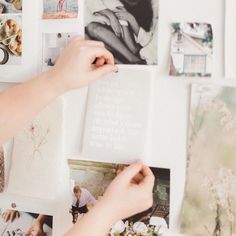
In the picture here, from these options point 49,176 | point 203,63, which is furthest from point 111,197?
point 203,63

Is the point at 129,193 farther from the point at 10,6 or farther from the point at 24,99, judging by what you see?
the point at 10,6

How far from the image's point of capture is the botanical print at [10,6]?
2.49 feet

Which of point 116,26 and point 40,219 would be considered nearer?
point 116,26

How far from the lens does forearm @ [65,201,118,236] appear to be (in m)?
0.64

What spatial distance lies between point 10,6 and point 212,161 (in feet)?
1.49

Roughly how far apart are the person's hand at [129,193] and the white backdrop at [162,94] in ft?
0.09

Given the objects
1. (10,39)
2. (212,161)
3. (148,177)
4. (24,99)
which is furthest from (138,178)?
(10,39)

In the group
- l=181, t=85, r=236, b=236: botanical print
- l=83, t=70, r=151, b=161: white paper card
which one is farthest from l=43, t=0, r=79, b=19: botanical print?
l=181, t=85, r=236, b=236: botanical print

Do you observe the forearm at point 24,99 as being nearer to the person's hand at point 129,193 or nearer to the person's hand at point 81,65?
the person's hand at point 81,65

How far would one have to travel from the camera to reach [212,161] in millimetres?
637

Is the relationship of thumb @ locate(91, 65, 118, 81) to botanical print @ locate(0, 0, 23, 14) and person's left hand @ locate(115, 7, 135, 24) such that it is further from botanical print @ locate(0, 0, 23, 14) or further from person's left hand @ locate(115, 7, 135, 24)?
botanical print @ locate(0, 0, 23, 14)

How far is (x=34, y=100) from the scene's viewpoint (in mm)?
698

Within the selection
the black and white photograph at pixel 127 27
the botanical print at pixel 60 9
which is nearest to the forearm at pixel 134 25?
the black and white photograph at pixel 127 27

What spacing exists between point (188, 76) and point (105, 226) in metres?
0.27
